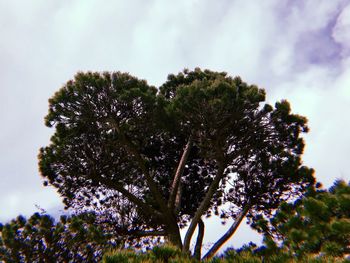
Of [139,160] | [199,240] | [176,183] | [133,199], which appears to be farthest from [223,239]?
[139,160]

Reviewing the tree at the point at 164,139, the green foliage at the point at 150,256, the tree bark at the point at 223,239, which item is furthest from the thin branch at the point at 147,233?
the green foliage at the point at 150,256

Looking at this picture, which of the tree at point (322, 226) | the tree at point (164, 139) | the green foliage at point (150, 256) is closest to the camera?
the tree at point (322, 226)

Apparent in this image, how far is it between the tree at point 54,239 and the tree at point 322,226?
9.17 meters

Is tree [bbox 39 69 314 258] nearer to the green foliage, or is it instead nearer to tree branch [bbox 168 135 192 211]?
tree branch [bbox 168 135 192 211]

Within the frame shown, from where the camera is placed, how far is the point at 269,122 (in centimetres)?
1446

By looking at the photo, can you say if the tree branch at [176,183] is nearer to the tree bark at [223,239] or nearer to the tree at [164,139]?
the tree at [164,139]

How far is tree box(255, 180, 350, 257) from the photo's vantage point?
20.2 feet

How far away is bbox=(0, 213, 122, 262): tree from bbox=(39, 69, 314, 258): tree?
1.15m

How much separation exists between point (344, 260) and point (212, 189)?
8165mm

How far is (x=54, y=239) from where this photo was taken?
1512cm

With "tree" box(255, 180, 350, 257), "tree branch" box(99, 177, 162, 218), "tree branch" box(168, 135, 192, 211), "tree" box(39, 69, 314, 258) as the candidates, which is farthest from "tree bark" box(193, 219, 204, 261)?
"tree" box(255, 180, 350, 257)

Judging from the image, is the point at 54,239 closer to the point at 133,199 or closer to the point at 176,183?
the point at 133,199

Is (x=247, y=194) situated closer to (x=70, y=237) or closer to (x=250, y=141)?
(x=250, y=141)

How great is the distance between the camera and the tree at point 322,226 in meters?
6.14
